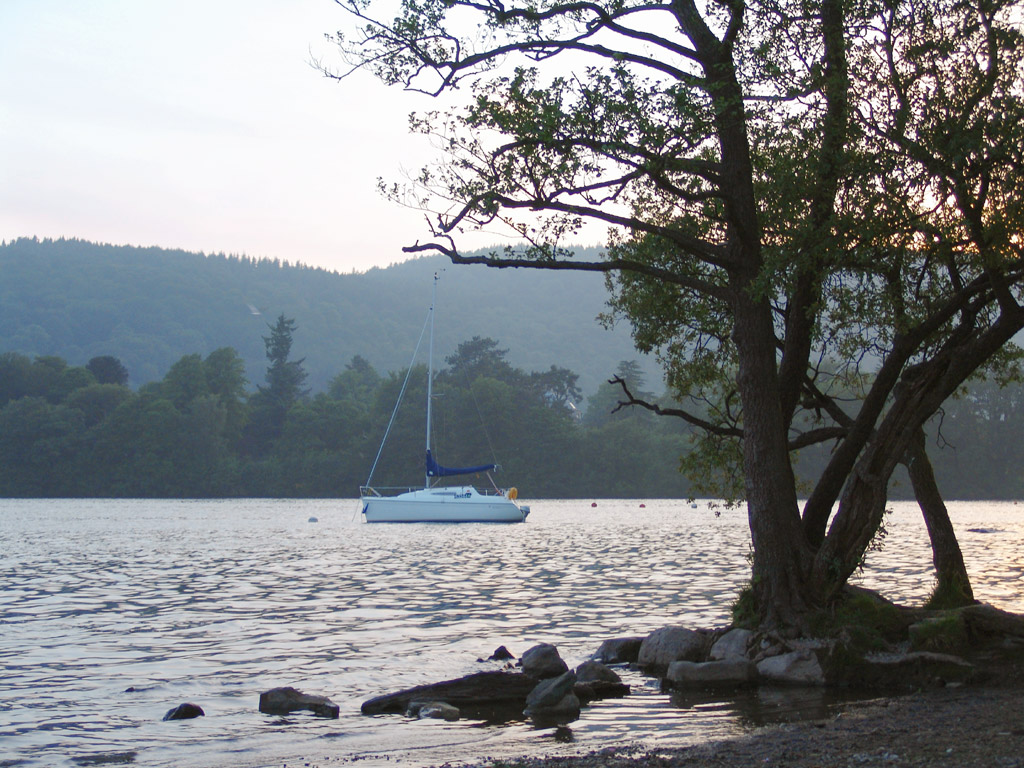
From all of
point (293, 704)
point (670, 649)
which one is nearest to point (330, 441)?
point (670, 649)

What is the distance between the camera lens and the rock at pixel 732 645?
15927 millimetres

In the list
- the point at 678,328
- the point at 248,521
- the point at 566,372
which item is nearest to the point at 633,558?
the point at 678,328

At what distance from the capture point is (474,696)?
46.9ft

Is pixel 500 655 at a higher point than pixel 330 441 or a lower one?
lower

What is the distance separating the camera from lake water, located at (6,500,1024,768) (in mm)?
12367

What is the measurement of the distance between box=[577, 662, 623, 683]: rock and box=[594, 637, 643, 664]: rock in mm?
2394

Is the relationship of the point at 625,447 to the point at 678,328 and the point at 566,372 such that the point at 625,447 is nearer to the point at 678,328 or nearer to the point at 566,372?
the point at 566,372

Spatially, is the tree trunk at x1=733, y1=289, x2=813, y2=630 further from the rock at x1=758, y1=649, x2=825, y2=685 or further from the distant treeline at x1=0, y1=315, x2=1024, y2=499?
the distant treeline at x1=0, y1=315, x2=1024, y2=499

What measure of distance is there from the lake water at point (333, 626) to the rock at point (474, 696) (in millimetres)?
509

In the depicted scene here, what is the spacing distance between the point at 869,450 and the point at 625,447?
114 m

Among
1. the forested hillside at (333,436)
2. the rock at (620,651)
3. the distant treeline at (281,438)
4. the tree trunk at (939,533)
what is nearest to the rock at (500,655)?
the rock at (620,651)

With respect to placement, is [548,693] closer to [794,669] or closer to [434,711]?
[434,711]

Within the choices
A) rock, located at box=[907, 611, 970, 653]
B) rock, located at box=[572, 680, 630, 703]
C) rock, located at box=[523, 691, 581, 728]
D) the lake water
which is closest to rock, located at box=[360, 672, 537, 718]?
rock, located at box=[523, 691, 581, 728]

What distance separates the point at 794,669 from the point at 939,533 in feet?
16.0
